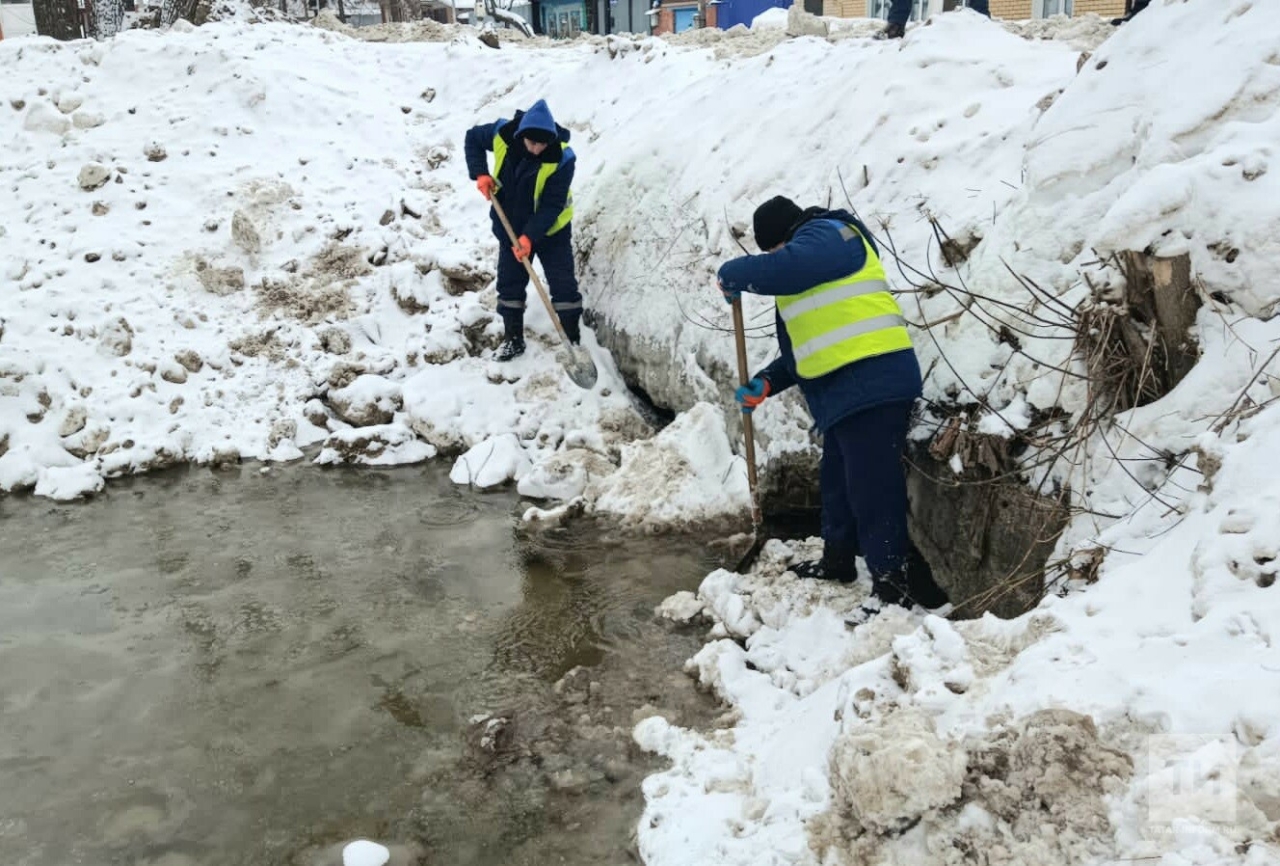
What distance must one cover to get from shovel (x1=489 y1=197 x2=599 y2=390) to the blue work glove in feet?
6.68

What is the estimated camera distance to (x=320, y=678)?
375 cm

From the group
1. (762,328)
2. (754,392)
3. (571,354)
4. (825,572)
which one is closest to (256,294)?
(571,354)

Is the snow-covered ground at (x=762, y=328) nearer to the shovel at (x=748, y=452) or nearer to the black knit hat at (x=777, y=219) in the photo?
the shovel at (x=748, y=452)

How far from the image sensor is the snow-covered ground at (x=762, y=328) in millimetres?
2117

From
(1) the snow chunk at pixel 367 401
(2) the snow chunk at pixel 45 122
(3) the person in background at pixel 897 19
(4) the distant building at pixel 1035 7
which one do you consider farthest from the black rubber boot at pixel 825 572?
(4) the distant building at pixel 1035 7

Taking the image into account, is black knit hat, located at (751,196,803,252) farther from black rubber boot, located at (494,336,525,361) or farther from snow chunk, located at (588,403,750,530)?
black rubber boot, located at (494,336,525,361)

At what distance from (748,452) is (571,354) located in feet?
6.66

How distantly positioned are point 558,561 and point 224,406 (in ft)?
10.6

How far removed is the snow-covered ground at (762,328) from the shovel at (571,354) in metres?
0.13

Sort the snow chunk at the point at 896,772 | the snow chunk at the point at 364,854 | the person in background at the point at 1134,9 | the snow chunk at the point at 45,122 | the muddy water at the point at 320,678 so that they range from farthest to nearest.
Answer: the snow chunk at the point at 45,122 < the person in background at the point at 1134,9 < the muddy water at the point at 320,678 < the snow chunk at the point at 364,854 < the snow chunk at the point at 896,772

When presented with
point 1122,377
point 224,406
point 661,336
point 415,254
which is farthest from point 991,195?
point 224,406

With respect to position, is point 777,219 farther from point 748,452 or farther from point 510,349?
point 510,349

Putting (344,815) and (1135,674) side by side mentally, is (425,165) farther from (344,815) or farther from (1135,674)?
(1135,674)

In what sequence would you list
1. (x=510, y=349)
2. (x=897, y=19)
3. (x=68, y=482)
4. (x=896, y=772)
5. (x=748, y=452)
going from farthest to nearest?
(x=897, y=19) → (x=510, y=349) → (x=68, y=482) → (x=748, y=452) → (x=896, y=772)
